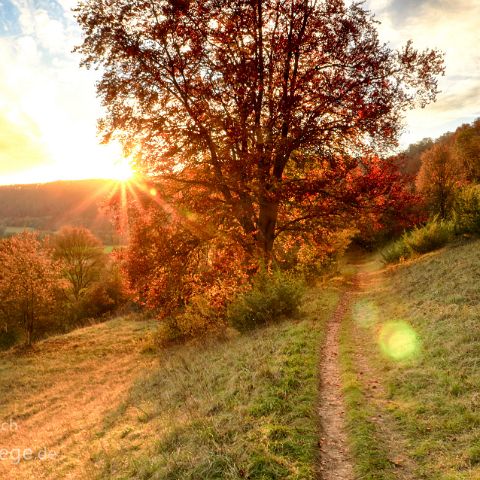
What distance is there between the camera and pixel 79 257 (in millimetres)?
51000

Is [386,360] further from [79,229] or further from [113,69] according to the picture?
[79,229]

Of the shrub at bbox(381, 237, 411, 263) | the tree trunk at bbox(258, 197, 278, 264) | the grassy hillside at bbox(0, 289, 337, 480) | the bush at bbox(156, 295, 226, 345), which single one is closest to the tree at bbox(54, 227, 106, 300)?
the grassy hillside at bbox(0, 289, 337, 480)

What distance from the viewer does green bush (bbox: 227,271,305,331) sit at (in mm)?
14781

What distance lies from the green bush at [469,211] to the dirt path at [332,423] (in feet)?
50.2

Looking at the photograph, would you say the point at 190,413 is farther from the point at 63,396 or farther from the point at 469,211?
the point at 469,211

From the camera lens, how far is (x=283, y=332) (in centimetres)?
1277

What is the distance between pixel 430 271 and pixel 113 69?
637 inches

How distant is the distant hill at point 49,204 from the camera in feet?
369

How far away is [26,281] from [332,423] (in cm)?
2691

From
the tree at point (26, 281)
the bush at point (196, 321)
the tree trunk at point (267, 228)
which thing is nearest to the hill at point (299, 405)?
the bush at point (196, 321)

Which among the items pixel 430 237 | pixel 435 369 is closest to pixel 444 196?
pixel 430 237

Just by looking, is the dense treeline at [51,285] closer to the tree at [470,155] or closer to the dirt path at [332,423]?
the dirt path at [332,423]

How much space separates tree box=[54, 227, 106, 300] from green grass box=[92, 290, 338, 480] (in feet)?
132

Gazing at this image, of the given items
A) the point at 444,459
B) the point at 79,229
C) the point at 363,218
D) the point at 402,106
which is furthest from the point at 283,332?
the point at 79,229
